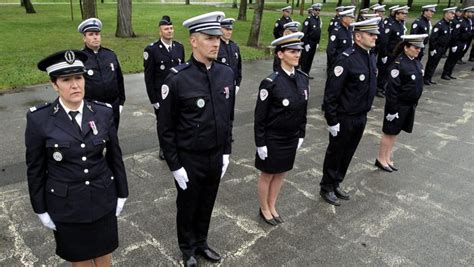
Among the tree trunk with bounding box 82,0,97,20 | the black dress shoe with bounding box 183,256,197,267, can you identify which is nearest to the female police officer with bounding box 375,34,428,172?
the black dress shoe with bounding box 183,256,197,267

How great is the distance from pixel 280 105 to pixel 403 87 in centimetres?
255

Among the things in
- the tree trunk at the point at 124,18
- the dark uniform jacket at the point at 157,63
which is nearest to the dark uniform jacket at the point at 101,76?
the dark uniform jacket at the point at 157,63

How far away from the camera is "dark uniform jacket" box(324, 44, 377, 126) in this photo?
4.65 metres

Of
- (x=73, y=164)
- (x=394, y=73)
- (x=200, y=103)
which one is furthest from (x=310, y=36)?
(x=73, y=164)

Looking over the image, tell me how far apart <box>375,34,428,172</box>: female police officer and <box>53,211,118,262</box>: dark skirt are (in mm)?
4367

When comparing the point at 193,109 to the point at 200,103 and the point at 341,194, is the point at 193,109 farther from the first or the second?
the point at 341,194

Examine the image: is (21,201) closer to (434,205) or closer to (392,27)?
(434,205)

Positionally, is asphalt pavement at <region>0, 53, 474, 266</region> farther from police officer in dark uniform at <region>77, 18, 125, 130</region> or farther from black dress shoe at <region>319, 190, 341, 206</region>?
police officer in dark uniform at <region>77, 18, 125, 130</region>

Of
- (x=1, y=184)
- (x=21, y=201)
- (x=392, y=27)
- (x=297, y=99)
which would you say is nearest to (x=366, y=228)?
(x=297, y=99)

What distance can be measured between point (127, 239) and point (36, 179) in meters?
1.57

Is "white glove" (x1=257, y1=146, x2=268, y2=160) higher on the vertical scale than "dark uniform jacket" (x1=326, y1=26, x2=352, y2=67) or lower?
lower

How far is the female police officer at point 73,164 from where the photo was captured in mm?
2605

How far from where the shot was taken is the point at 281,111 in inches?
158

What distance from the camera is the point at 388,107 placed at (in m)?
5.77
